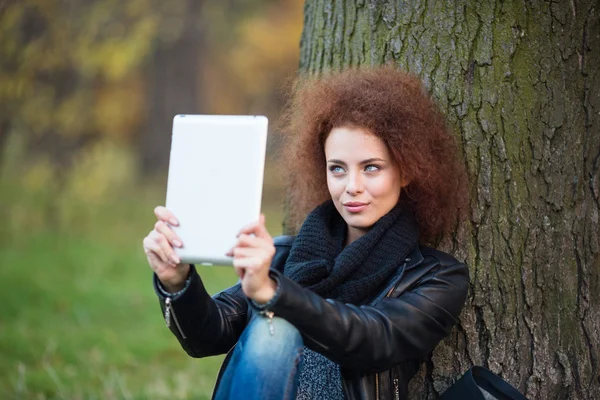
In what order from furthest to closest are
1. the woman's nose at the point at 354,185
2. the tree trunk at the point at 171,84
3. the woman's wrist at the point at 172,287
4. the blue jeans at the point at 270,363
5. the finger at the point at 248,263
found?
the tree trunk at the point at 171,84 → the woman's nose at the point at 354,185 → the woman's wrist at the point at 172,287 → the blue jeans at the point at 270,363 → the finger at the point at 248,263

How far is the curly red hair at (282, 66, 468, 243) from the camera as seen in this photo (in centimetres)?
275

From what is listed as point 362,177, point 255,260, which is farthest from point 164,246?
point 362,177

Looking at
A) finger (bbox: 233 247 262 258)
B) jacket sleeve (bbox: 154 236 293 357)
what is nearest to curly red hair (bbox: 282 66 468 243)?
jacket sleeve (bbox: 154 236 293 357)

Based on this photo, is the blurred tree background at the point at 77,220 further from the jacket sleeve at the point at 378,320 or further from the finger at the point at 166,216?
the jacket sleeve at the point at 378,320

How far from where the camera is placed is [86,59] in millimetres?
7660

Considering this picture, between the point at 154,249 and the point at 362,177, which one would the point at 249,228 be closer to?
the point at 154,249

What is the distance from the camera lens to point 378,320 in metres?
2.46

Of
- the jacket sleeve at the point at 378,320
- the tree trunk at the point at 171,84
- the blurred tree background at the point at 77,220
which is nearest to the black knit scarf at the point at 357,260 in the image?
the jacket sleeve at the point at 378,320

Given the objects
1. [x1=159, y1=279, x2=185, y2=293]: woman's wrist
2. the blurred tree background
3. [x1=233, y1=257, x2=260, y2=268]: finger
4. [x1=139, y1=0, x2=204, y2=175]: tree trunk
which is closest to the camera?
[x1=233, y1=257, x2=260, y2=268]: finger

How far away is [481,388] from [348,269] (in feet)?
1.90

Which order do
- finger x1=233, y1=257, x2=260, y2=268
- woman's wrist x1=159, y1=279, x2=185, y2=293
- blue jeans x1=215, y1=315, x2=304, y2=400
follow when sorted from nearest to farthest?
finger x1=233, y1=257, x2=260, y2=268, blue jeans x1=215, y1=315, x2=304, y2=400, woman's wrist x1=159, y1=279, x2=185, y2=293

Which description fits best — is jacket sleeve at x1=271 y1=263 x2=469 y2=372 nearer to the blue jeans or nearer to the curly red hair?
the blue jeans

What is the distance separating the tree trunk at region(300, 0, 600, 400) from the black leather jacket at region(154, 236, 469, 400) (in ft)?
0.70

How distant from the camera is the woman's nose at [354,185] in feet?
8.90
